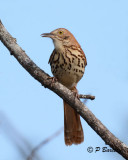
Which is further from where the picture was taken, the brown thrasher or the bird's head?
the bird's head

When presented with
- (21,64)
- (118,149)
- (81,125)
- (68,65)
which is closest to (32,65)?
(21,64)

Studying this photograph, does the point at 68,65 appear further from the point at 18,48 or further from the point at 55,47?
the point at 18,48

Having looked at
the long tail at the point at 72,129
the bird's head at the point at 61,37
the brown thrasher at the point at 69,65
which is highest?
the bird's head at the point at 61,37

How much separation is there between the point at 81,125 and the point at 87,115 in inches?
56.9

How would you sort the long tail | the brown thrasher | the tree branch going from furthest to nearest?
the long tail
the brown thrasher
the tree branch

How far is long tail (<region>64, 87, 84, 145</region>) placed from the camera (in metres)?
4.48

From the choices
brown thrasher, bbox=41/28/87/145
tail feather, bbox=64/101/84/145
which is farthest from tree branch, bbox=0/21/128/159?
tail feather, bbox=64/101/84/145

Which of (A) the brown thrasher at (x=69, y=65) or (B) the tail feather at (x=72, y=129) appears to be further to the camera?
(B) the tail feather at (x=72, y=129)

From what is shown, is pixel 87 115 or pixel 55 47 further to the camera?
pixel 55 47

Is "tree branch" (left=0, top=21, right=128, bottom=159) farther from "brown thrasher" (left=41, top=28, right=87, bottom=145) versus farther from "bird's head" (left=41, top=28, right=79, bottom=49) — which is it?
"bird's head" (left=41, top=28, right=79, bottom=49)

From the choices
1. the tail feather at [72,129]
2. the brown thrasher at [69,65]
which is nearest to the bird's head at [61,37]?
the brown thrasher at [69,65]

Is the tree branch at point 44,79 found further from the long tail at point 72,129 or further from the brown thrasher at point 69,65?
the long tail at point 72,129

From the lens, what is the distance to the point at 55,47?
4.52m

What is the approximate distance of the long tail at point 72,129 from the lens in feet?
14.7
